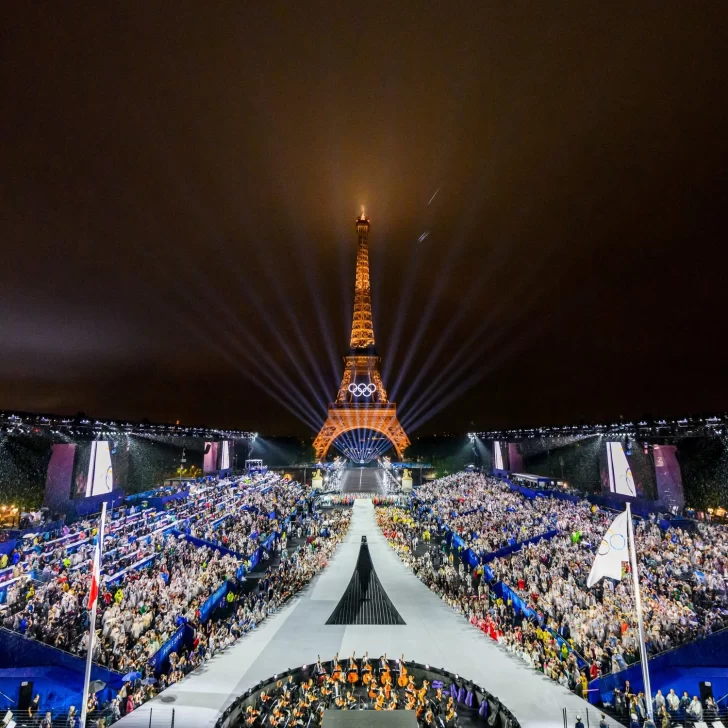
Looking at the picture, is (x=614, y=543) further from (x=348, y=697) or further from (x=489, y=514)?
(x=489, y=514)

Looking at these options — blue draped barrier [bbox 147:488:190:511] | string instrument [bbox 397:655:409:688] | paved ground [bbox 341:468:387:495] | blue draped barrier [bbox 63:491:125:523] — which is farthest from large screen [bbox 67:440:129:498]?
paved ground [bbox 341:468:387:495]

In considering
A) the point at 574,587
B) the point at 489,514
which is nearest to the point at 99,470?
the point at 489,514

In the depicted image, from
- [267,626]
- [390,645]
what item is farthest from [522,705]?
[267,626]

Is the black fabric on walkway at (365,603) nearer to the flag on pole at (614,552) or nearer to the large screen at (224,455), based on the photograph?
the flag on pole at (614,552)

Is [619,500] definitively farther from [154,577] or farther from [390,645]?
[154,577]

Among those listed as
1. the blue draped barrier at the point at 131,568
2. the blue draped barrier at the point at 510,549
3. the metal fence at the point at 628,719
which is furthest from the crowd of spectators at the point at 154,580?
the metal fence at the point at 628,719
